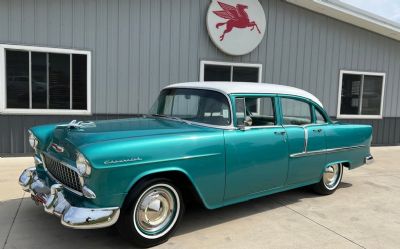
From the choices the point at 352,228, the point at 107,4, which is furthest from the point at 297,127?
the point at 107,4

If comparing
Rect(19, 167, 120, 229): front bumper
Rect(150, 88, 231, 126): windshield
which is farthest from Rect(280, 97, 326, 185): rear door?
Rect(19, 167, 120, 229): front bumper

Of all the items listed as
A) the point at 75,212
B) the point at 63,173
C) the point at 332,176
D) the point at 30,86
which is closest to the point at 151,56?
the point at 30,86

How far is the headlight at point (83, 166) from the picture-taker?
10.3 feet

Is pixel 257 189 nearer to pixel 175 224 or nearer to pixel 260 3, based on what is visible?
pixel 175 224

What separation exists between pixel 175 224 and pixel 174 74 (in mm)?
5410

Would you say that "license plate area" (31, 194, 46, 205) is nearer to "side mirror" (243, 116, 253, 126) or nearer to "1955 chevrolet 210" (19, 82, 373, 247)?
"1955 chevrolet 210" (19, 82, 373, 247)

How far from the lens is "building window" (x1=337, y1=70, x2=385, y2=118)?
1053 cm

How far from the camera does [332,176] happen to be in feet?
18.4

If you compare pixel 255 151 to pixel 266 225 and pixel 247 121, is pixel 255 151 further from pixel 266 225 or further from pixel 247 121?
pixel 266 225

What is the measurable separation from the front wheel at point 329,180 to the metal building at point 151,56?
4257 mm

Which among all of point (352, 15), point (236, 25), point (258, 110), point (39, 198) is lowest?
point (39, 198)

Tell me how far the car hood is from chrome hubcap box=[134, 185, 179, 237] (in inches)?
23.2

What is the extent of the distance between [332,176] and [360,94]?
6008 millimetres

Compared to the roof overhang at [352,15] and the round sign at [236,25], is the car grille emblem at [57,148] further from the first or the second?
the roof overhang at [352,15]
